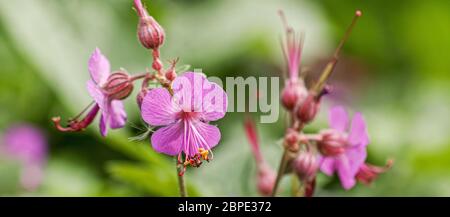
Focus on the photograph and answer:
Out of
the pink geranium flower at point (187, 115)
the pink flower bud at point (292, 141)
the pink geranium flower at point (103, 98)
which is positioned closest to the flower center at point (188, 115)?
the pink geranium flower at point (187, 115)

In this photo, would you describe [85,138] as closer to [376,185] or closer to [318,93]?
[376,185]

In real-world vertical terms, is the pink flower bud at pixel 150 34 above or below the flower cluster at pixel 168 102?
above

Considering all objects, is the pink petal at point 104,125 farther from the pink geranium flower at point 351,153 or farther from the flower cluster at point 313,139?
the pink geranium flower at point 351,153

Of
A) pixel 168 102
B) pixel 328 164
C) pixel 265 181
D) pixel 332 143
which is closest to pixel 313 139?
pixel 332 143

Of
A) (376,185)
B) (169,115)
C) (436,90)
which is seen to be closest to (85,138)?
(376,185)

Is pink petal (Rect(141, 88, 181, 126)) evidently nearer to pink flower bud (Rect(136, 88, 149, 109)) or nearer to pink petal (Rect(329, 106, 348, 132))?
pink flower bud (Rect(136, 88, 149, 109))
